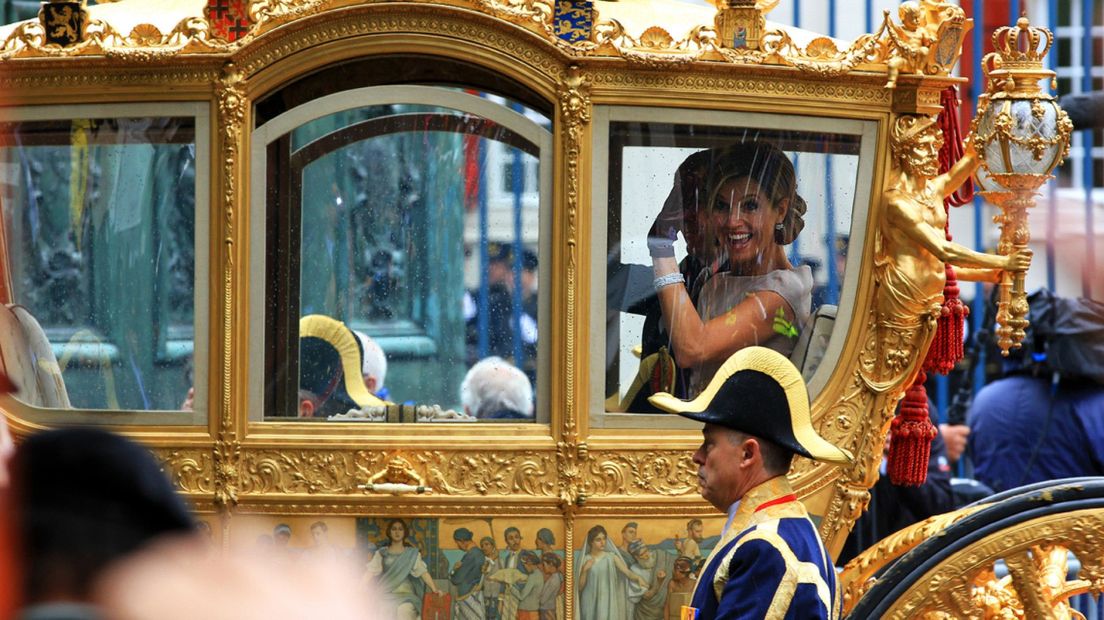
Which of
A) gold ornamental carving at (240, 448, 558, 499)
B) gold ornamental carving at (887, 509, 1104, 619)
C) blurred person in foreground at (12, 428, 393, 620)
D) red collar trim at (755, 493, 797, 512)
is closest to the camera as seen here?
blurred person in foreground at (12, 428, 393, 620)

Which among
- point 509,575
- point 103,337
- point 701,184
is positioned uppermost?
point 701,184

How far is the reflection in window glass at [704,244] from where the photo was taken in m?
4.28

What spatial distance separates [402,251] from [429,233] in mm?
86

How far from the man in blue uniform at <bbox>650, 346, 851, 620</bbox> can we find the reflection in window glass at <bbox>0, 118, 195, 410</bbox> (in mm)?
1441

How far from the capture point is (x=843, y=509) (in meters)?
4.45

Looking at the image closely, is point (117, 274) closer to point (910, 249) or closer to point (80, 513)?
point (910, 249)

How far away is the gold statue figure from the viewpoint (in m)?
4.34

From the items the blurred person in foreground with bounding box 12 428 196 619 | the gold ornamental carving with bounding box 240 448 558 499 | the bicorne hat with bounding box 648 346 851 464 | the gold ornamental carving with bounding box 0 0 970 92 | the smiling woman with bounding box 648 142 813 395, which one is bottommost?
the gold ornamental carving with bounding box 240 448 558 499

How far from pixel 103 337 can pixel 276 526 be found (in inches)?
26.7

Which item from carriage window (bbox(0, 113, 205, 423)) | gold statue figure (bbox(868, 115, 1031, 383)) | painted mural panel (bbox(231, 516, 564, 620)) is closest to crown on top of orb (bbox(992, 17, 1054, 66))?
gold statue figure (bbox(868, 115, 1031, 383))

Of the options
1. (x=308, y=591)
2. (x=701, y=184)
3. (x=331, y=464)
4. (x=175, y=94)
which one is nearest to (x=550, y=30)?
(x=701, y=184)

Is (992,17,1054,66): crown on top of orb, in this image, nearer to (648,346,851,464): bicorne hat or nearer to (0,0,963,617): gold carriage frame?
(0,0,963,617): gold carriage frame

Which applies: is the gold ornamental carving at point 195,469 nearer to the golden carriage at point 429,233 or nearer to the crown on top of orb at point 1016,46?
the golden carriage at point 429,233

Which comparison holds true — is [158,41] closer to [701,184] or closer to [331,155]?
[331,155]
